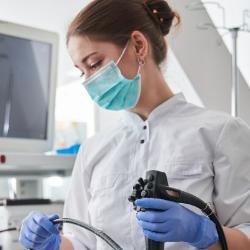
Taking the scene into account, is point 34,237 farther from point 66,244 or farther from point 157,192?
point 157,192

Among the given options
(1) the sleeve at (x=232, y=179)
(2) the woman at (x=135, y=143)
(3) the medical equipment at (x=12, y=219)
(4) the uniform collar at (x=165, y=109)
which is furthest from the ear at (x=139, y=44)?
(3) the medical equipment at (x=12, y=219)

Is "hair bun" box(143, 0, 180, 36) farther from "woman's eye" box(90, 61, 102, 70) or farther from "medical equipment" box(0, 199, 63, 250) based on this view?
"medical equipment" box(0, 199, 63, 250)

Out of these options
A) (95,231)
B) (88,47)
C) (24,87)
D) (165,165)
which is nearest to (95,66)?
(88,47)

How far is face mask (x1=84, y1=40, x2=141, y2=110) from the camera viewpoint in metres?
1.08

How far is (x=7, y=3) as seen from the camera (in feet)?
8.90

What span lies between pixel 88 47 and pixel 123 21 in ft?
0.37

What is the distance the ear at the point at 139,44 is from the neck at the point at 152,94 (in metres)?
0.04

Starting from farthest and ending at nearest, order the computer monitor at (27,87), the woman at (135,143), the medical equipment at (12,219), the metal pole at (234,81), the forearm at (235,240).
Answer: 1. the metal pole at (234,81)
2. the computer monitor at (27,87)
3. the medical equipment at (12,219)
4. the woman at (135,143)
5. the forearm at (235,240)

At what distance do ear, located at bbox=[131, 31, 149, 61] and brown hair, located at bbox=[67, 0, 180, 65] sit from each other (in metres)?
0.02

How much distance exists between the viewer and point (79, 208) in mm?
1200

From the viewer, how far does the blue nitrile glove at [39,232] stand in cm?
105

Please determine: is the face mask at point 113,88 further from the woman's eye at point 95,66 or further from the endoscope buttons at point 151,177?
the endoscope buttons at point 151,177

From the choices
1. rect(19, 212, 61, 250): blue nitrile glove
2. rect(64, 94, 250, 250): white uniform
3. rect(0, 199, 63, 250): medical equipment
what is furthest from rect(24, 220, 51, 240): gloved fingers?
rect(0, 199, 63, 250): medical equipment

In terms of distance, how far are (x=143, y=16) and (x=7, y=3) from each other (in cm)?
183
